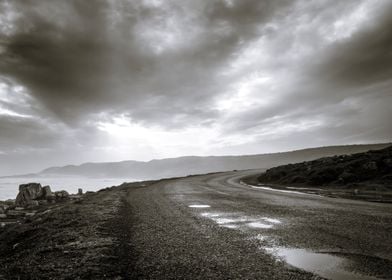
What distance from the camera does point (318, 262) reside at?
4.40 meters

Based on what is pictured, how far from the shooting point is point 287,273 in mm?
3951

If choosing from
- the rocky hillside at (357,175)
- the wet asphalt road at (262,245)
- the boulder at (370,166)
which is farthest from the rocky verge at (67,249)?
the boulder at (370,166)

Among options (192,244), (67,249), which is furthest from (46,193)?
(192,244)

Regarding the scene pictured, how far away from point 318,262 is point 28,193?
21711 mm

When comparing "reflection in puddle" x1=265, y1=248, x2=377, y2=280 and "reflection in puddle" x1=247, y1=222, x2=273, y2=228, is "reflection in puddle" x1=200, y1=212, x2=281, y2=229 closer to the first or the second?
"reflection in puddle" x1=247, y1=222, x2=273, y2=228

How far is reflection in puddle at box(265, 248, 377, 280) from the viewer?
3872 mm

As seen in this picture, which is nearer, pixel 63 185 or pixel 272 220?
pixel 272 220

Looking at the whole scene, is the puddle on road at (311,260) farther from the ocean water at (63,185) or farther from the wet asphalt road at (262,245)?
the ocean water at (63,185)

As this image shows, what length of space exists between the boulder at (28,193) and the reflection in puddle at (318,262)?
20072 mm

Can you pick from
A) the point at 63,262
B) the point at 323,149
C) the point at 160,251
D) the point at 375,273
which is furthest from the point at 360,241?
the point at 323,149

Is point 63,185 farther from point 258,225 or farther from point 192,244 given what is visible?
point 192,244

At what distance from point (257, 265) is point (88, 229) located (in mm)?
4651

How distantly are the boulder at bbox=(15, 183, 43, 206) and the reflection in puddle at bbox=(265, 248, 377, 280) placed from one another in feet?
65.9

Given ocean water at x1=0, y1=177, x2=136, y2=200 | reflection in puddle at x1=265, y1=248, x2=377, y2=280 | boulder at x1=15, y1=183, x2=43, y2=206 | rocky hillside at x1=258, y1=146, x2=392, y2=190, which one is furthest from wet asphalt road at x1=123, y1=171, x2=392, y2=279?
ocean water at x1=0, y1=177, x2=136, y2=200
